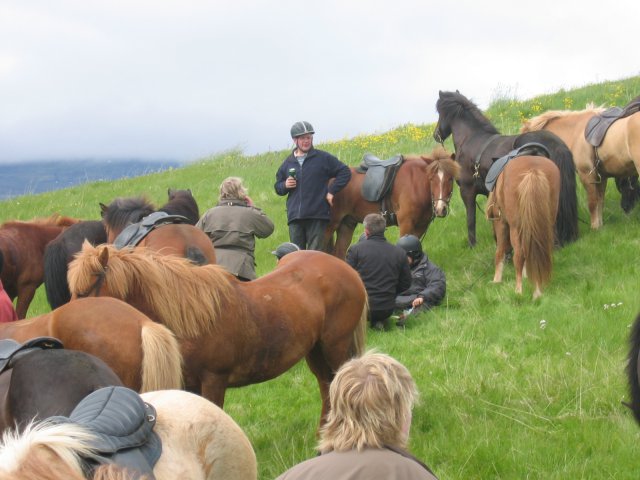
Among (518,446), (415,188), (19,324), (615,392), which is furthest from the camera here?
(415,188)

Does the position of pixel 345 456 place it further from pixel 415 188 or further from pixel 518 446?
pixel 415 188

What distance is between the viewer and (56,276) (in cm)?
1005

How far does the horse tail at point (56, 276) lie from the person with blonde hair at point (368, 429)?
6.59 meters

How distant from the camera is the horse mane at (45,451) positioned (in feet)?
7.39

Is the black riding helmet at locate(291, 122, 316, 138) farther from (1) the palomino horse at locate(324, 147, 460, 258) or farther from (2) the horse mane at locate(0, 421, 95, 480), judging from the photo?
(2) the horse mane at locate(0, 421, 95, 480)

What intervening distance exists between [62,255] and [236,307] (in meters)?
4.07

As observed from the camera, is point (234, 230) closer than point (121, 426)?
No

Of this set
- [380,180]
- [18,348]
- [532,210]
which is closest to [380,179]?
[380,180]

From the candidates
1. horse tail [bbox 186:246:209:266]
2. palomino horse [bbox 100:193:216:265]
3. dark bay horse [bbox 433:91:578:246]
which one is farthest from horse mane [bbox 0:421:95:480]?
dark bay horse [bbox 433:91:578:246]

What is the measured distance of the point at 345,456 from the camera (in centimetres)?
356

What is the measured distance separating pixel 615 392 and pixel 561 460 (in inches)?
53.6

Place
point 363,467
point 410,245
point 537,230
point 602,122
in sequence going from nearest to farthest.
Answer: point 363,467
point 537,230
point 410,245
point 602,122

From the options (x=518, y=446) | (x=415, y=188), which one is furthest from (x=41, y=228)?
(x=518, y=446)

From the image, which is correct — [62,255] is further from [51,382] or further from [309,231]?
[51,382]
